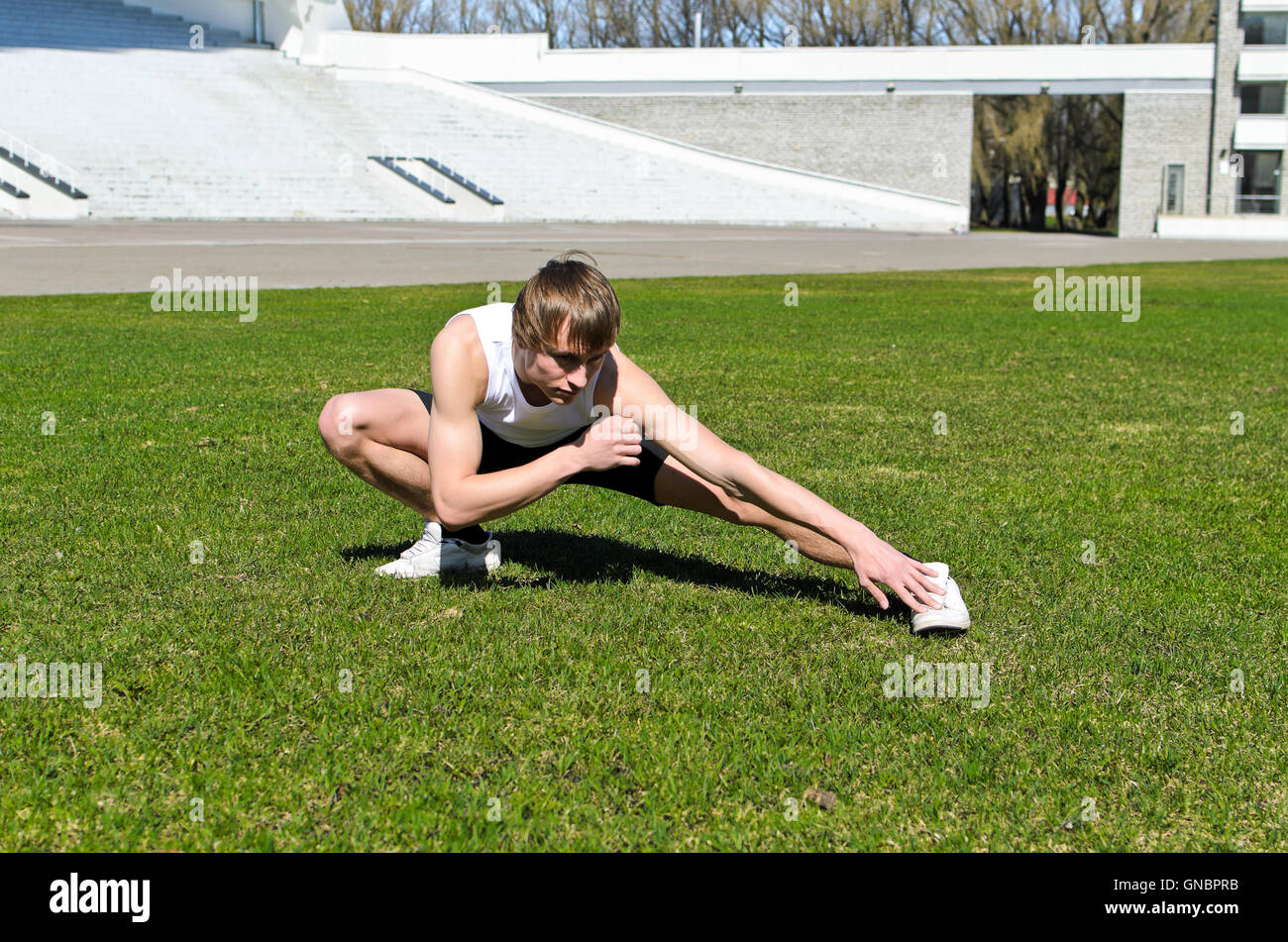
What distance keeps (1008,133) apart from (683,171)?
2105cm

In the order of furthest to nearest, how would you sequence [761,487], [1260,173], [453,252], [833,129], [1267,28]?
[833,129] → [1260,173] → [1267,28] → [453,252] → [761,487]

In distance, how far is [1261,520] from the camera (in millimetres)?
6020

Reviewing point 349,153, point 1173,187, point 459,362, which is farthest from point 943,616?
point 1173,187

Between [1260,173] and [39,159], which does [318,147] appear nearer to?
[39,159]

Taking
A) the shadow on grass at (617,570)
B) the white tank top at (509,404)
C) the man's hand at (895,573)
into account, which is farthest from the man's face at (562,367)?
the man's hand at (895,573)

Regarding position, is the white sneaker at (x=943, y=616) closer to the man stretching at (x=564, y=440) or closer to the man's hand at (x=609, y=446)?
the man stretching at (x=564, y=440)

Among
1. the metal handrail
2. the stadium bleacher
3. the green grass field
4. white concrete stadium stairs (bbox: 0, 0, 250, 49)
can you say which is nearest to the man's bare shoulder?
the green grass field

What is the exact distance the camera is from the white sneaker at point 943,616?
169 inches

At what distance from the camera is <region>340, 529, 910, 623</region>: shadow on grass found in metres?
4.88

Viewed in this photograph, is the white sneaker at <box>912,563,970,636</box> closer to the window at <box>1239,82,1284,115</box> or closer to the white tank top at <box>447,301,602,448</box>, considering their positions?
the white tank top at <box>447,301,602,448</box>

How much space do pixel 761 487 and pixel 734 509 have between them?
1.28 feet

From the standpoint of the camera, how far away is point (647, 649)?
4.20m

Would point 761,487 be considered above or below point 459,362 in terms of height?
below

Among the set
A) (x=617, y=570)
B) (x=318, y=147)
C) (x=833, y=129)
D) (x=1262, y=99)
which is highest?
(x=1262, y=99)
